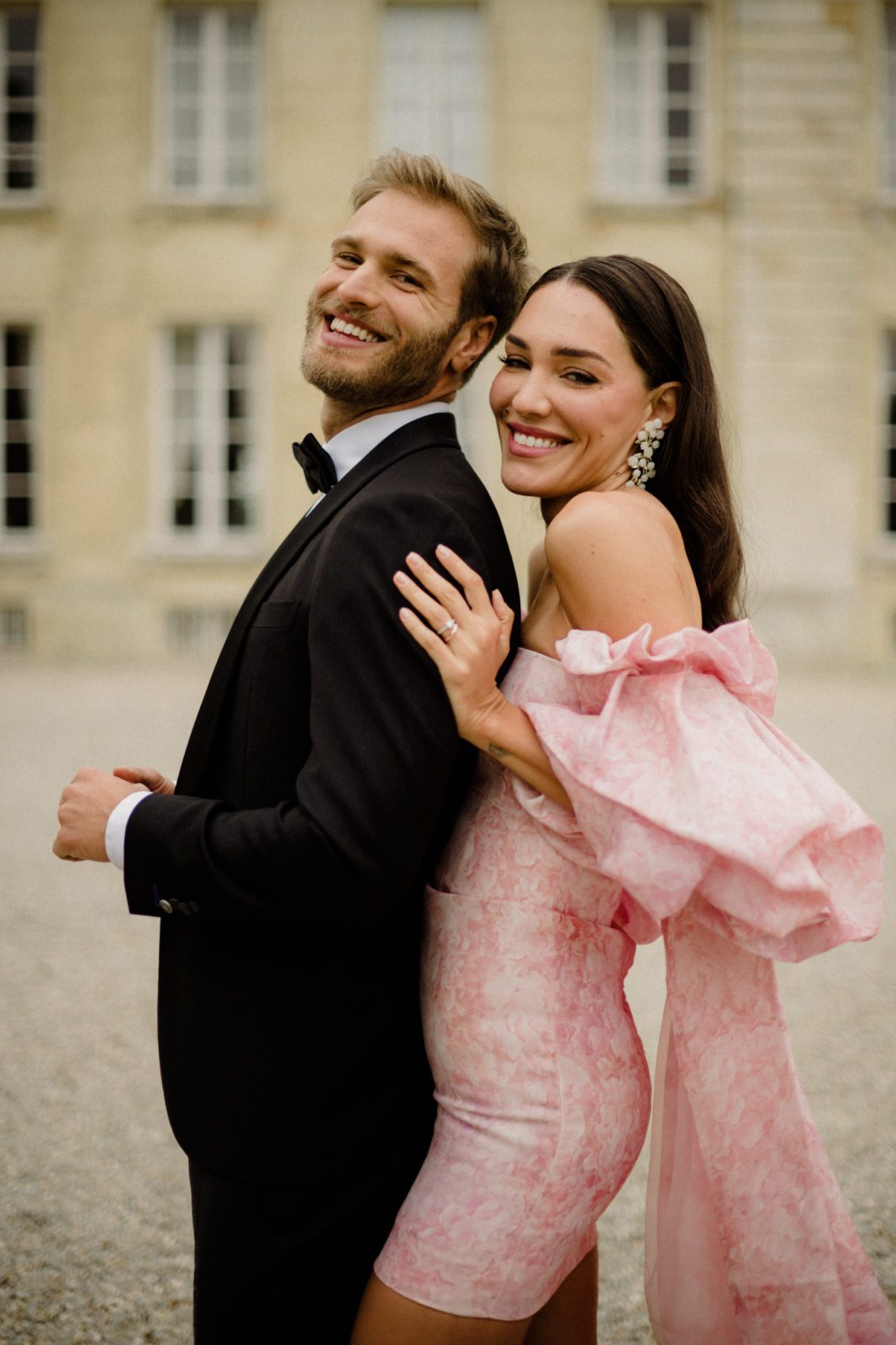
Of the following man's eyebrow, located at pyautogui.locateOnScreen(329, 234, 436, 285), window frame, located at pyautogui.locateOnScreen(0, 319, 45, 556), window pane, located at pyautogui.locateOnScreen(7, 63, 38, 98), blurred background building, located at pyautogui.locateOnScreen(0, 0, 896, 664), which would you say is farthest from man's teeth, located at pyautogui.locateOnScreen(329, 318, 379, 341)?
window pane, located at pyautogui.locateOnScreen(7, 63, 38, 98)

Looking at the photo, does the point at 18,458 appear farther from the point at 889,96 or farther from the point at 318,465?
the point at 318,465

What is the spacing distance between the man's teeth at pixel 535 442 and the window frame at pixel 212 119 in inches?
580

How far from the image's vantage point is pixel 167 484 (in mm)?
16188

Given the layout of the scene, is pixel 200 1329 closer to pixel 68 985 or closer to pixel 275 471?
pixel 68 985

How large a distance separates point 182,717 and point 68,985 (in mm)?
6070

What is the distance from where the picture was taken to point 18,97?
636 inches

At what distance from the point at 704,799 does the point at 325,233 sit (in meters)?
15.1

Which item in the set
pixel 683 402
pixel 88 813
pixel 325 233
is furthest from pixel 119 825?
pixel 325 233

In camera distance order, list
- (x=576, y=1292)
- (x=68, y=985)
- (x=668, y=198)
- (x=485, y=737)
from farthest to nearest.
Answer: (x=668, y=198) → (x=68, y=985) → (x=576, y=1292) → (x=485, y=737)

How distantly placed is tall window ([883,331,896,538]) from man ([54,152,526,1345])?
1503cm

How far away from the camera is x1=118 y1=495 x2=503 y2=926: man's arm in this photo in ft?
5.74

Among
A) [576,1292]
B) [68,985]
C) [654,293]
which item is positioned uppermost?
[654,293]

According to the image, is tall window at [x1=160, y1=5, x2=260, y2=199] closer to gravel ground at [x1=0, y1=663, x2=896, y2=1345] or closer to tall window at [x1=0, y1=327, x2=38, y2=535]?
tall window at [x1=0, y1=327, x2=38, y2=535]

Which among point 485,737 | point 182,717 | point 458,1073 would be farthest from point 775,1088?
point 182,717
